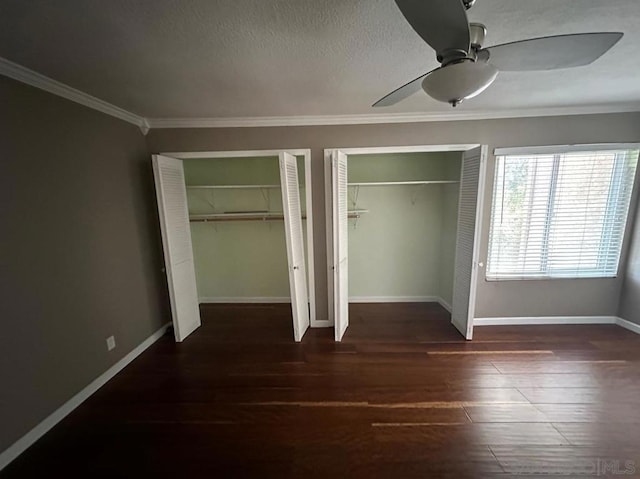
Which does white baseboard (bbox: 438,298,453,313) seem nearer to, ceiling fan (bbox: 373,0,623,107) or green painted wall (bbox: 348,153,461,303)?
green painted wall (bbox: 348,153,461,303)

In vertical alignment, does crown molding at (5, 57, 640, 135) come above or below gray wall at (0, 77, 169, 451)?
above

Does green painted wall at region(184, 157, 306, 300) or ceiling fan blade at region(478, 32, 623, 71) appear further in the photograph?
green painted wall at region(184, 157, 306, 300)

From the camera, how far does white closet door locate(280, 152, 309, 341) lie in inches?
103

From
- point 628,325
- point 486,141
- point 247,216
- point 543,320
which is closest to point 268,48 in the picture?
point 247,216

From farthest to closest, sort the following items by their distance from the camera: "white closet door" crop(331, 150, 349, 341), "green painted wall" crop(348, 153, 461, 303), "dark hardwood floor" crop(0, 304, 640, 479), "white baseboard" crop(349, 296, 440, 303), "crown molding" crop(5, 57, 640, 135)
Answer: "white baseboard" crop(349, 296, 440, 303) < "green painted wall" crop(348, 153, 461, 303) < "crown molding" crop(5, 57, 640, 135) < "white closet door" crop(331, 150, 349, 341) < "dark hardwood floor" crop(0, 304, 640, 479)

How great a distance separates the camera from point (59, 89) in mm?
1938

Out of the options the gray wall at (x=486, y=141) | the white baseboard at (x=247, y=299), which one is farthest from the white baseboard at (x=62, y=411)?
the gray wall at (x=486, y=141)

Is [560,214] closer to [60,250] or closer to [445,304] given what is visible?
[445,304]

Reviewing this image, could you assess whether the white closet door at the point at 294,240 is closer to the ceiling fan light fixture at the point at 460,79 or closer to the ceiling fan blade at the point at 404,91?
the ceiling fan blade at the point at 404,91


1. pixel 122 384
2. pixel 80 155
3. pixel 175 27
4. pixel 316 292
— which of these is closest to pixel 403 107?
pixel 175 27

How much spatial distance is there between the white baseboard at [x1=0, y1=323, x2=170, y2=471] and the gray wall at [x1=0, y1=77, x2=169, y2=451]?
0.13ft

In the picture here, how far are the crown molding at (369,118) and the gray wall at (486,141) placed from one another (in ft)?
0.16

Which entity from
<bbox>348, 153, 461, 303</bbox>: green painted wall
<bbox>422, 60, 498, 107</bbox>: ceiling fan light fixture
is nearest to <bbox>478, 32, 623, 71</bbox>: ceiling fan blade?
<bbox>422, 60, 498, 107</bbox>: ceiling fan light fixture

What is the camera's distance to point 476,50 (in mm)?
1155
